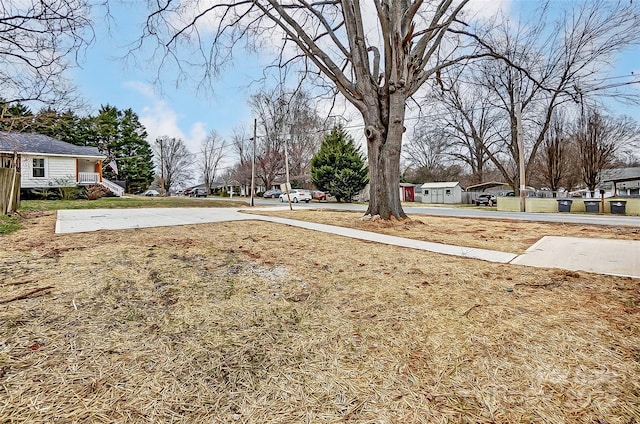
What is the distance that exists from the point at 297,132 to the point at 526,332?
27.2m

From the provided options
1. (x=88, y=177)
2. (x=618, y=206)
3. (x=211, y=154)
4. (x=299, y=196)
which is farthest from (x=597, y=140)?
(x=211, y=154)

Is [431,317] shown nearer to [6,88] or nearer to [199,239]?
[199,239]

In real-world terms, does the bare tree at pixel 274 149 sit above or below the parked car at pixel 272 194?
above

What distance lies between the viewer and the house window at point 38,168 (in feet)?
62.1

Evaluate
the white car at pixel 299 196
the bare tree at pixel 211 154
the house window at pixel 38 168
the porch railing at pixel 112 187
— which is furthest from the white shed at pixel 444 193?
the bare tree at pixel 211 154

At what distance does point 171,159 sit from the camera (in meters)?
48.8

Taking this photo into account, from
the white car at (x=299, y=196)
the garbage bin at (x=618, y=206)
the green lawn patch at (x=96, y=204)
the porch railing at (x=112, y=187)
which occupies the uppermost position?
the porch railing at (x=112, y=187)

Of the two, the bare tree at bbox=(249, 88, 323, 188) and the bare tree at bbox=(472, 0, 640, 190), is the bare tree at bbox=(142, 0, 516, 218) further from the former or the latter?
the bare tree at bbox=(249, 88, 323, 188)

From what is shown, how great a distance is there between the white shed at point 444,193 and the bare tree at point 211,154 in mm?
31972

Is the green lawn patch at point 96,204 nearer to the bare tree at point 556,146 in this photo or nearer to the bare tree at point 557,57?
the bare tree at point 557,57

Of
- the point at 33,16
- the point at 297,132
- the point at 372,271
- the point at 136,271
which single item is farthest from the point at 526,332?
the point at 297,132

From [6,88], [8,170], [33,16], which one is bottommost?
[8,170]

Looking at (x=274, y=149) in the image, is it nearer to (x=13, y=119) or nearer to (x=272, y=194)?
Result: (x=272, y=194)

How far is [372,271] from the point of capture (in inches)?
139
